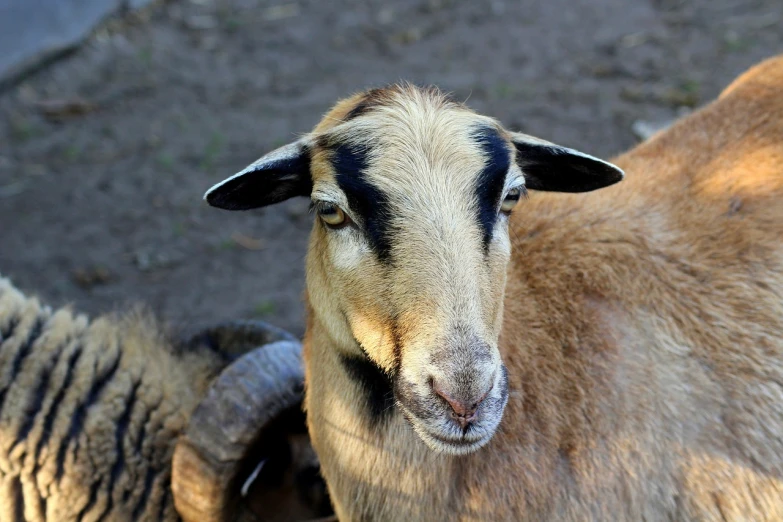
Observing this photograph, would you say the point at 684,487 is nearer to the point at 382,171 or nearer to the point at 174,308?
the point at 382,171

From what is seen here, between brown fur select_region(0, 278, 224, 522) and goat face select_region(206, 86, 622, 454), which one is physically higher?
goat face select_region(206, 86, 622, 454)

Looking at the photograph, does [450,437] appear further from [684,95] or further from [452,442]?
[684,95]

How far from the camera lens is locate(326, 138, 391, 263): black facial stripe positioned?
282 cm

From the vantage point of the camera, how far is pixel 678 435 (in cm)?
332

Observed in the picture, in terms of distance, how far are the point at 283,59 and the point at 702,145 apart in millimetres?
6635

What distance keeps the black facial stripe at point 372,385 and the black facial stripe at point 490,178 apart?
708 mm

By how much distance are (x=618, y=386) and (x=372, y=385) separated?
103cm

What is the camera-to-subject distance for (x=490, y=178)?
2.90m

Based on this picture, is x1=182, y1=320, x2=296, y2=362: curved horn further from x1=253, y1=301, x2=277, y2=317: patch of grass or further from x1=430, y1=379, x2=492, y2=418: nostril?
x1=430, y1=379, x2=492, y2=418: nostril

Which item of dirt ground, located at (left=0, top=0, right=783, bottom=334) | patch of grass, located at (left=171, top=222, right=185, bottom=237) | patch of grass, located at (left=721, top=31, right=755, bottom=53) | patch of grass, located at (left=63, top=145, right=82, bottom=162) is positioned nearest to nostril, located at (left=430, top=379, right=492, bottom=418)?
dirt ground, located at (left=0, top=0, right=783, bottom=334)

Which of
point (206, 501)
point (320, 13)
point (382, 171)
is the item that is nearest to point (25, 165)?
point (320, 13)

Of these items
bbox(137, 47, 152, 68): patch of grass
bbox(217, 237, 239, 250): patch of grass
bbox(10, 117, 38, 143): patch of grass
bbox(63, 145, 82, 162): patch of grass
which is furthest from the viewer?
bbox(137, 47, 152, 68): patch of grass

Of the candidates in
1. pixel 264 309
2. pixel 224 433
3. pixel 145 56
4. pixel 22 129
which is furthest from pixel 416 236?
pixel 145 56

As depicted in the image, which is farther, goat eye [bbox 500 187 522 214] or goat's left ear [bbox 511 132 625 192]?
goat's left ear [bbox 511 132 625 192]
